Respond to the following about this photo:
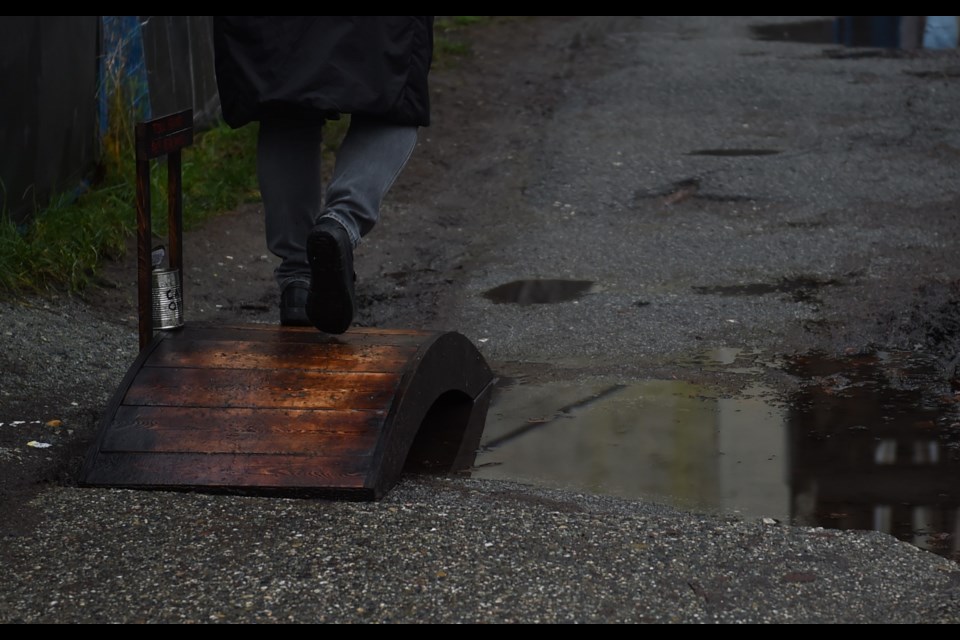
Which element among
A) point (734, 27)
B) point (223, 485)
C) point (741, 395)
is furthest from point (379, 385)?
point (734, 27)

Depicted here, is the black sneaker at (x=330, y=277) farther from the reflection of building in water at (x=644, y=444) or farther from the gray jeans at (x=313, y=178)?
the reflection of building in water at (x=644, y=444)

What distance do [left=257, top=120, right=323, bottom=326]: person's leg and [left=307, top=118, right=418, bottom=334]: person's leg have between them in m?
0.13

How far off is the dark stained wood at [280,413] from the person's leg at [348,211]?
171 mm

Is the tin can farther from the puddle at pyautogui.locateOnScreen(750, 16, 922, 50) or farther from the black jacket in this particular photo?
the puddle at pyautogui.locateOnScreen(750, 16, 922, 50)

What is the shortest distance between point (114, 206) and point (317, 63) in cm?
309

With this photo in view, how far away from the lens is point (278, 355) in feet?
12.3

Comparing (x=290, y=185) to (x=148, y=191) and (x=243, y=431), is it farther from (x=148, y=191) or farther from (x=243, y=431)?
(x=243, y=431)

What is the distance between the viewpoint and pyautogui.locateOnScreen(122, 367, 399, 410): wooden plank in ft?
11.5

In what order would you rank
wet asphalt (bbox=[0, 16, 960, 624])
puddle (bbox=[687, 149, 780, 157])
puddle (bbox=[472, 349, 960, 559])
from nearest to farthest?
1. wet asphalt (bbox=[0, 16, 960, 624])
2. puddle (bbox=[472, 349, 960, 559])
3. puddle (bbox=[687, 149, 780, 157])

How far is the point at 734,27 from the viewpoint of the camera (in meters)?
14.1

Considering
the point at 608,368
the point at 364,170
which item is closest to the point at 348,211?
the point at 364,170

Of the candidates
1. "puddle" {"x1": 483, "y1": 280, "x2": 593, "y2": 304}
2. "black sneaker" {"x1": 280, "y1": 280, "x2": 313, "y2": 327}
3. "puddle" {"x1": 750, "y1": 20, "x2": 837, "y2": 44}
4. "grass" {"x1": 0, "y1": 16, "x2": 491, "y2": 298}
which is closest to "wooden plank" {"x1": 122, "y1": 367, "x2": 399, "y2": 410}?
"black sneaker" {"x1": 280, "y1": 280, "x2": 313, "y2": 327}

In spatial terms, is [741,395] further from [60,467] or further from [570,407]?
[60,467]

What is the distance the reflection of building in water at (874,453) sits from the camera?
3.33 meters
